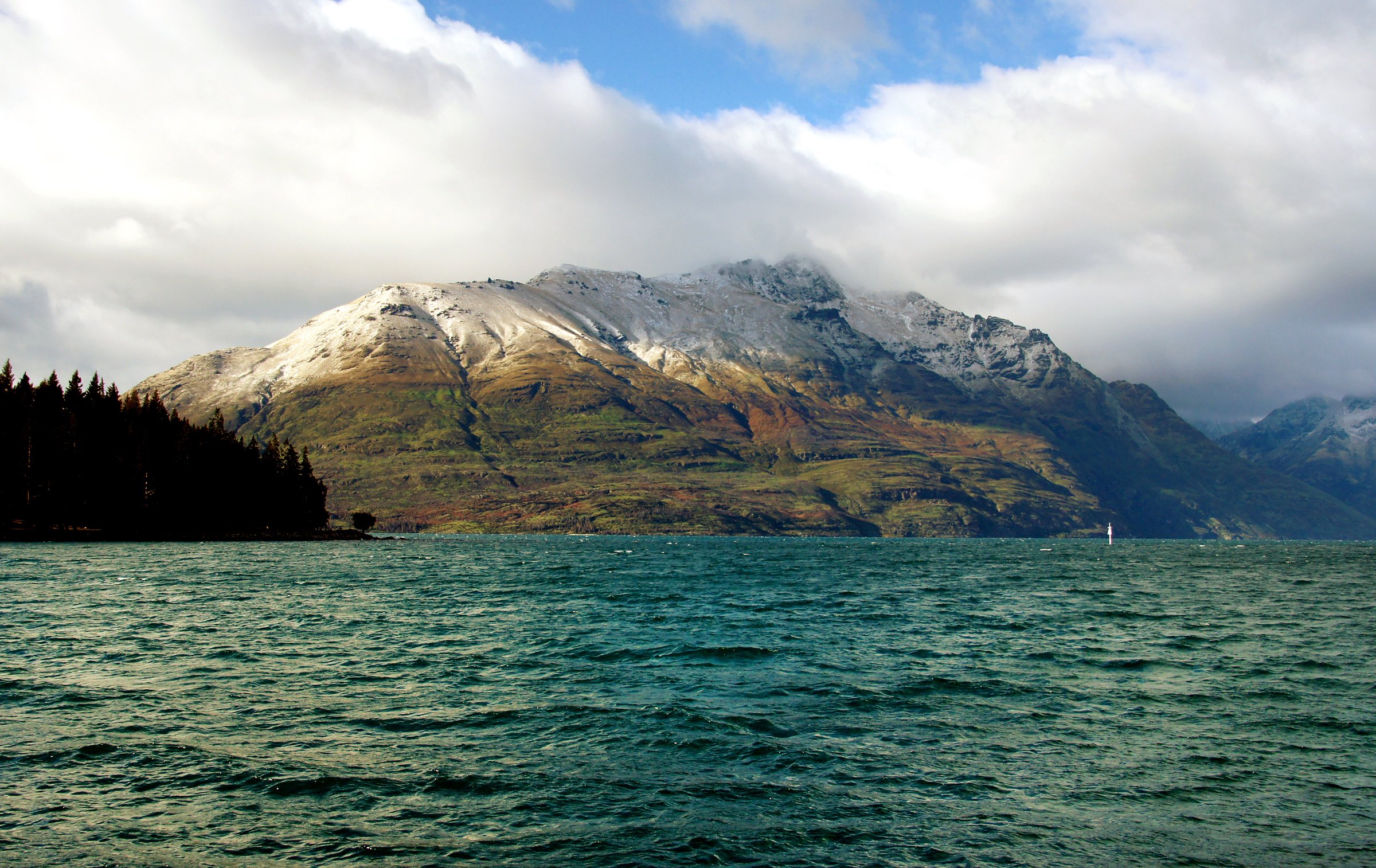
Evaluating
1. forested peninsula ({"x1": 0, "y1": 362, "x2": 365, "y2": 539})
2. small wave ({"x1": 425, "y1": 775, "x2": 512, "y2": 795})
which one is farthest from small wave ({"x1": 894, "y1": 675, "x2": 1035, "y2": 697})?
forested peninsula ({"x1": 0, "y1": 362, "x2": 365, "y2": 539})

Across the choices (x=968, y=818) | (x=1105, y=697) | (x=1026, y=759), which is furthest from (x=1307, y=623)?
(x=968, y=818)

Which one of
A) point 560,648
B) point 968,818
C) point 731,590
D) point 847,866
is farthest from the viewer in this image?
point 731,590

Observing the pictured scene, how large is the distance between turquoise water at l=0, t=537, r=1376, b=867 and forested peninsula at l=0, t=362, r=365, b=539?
351ft

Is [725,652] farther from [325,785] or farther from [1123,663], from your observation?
[325,785]

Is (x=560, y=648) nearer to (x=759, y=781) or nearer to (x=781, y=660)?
(x=781, y=660)

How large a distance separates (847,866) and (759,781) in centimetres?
643

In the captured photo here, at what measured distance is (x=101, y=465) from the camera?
166m

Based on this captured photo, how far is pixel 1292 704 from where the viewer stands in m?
38.3

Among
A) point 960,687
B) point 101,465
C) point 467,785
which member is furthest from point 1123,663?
point 101,465

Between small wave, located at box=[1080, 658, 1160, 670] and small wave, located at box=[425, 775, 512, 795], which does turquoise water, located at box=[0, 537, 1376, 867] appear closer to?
small wave, located at box=[425, 775, 512, 795]

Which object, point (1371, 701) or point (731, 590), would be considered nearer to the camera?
point (1371, 701)

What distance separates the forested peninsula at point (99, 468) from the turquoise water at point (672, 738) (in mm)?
106939

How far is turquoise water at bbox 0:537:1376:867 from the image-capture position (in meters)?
21.2

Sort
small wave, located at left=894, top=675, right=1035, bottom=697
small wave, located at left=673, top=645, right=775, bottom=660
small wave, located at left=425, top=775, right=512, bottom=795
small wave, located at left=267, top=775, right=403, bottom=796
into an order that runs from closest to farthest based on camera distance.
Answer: small wave, located at left=267, top=775, right=403, bottom=796
small wave, located at left=425, top=775, right=512, bottom=795
small wave, located at left=894, top=675, right=1035, bottom=697
small wave, located at left=673, top=645, right=775, bottom=660
